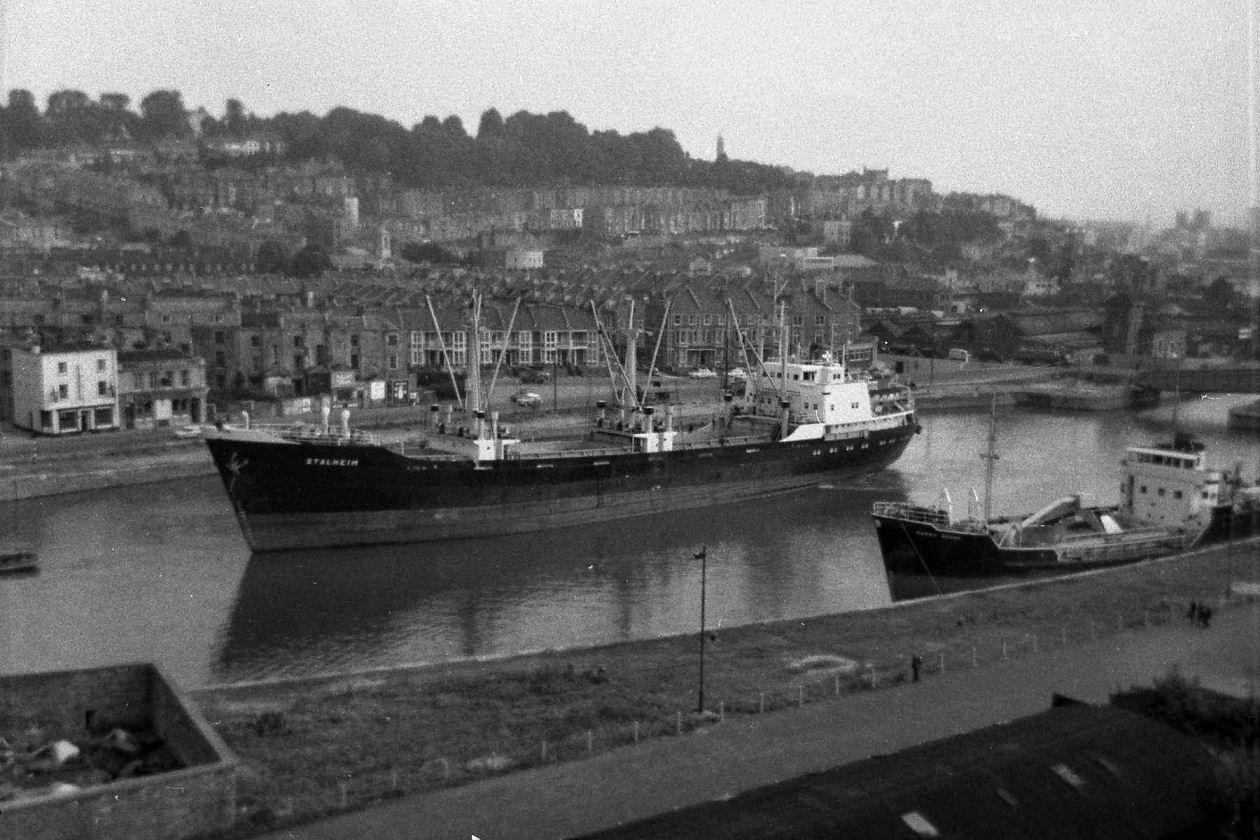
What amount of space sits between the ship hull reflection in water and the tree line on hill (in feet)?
101

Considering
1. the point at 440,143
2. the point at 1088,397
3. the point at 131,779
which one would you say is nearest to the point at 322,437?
the point at 131,779

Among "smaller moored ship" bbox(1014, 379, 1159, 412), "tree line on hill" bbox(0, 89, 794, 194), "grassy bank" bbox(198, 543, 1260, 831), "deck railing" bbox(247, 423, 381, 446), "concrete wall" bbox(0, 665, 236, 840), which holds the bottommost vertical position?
"grassy bank" bbox(198, 543, 1260, 831)

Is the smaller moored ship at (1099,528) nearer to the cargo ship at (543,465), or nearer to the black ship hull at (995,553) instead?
the black ship hull at (995,553)

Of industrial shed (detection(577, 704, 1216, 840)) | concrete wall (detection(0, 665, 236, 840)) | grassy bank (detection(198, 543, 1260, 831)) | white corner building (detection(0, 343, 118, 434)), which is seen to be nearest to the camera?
industrial shed (detection(577, 704, 1216, 840))

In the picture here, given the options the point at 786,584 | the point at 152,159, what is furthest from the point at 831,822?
the point at 152,159

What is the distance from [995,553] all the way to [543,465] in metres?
3.47

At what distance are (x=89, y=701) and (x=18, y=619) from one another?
3.09 meters

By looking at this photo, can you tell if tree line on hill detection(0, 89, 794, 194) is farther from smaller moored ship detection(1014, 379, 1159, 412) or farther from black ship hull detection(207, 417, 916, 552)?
black ship hull detection(207, 417, 916, 552)

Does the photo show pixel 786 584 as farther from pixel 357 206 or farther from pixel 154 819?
pixel 357 206

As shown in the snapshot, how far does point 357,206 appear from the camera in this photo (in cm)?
3488

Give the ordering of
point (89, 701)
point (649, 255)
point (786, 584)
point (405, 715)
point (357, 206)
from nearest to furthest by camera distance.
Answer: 1. point (89, 701)
2. point (405, 715)
3. point (786, 584)
4. point (649, 255)
5. point (357, 206)

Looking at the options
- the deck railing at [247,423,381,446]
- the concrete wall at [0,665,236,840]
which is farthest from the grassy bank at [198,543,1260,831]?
the deck railing at [247,423,381,446]

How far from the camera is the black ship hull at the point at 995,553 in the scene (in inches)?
307

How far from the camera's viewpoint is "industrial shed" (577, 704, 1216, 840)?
11.2 ft
